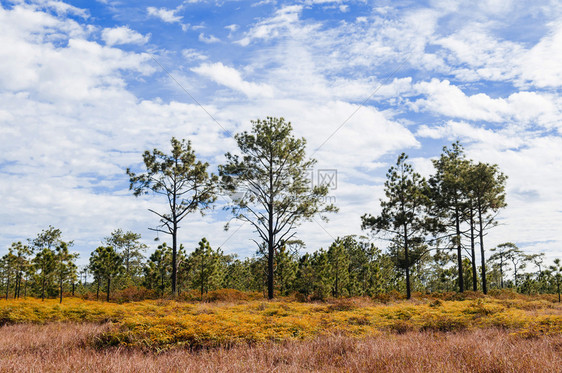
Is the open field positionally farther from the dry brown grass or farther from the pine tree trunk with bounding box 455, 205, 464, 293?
the pine tree trunk with bounding box 455, 205, 464, 293

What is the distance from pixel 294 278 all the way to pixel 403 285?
23.8m

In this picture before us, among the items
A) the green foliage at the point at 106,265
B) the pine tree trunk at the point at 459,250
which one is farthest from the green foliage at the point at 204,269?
the pine tree trunk at the point at 459,250

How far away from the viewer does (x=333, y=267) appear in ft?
120

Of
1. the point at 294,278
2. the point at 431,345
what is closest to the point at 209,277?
the point at 294,278

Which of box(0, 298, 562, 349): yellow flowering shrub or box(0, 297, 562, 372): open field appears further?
box(0, 298, 562, 349): yellow flowering shrub

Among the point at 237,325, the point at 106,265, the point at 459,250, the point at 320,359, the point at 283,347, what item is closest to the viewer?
the point at 320,359

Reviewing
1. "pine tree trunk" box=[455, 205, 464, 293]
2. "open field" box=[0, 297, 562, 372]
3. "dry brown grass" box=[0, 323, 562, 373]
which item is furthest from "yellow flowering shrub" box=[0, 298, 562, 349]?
"pine tree trunk" box=[455, 205, 464, 293]

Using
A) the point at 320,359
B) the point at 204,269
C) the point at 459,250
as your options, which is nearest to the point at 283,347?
the point at 320,359

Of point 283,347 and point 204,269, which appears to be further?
point 204,269

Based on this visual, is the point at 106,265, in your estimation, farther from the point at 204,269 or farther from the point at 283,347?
the point at 283,347

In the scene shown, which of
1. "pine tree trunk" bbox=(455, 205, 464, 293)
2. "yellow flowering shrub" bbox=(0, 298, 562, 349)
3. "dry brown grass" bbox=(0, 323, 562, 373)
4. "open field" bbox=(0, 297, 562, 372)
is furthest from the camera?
"pine tree trunk" bbox=(455, 205, 464, 293)

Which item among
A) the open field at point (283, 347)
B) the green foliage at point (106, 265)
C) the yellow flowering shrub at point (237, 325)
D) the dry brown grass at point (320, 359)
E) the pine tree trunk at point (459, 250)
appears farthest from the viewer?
the green foliage at point (106, 265)

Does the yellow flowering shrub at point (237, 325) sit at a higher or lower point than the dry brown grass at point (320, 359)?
lower

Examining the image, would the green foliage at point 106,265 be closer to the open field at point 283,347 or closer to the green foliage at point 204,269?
the green foliage at point 204,269
